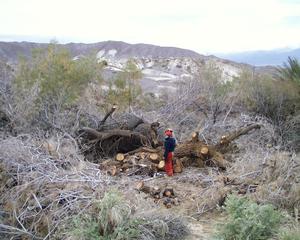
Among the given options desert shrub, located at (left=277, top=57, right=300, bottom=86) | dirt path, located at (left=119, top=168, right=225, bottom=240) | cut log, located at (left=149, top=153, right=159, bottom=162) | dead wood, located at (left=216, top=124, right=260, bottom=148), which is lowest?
dirt path, located at (left=119, top=168, right=225, bottom=240)

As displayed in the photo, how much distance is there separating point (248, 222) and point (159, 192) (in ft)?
8.61

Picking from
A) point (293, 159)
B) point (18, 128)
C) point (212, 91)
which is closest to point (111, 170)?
point (18, 128)

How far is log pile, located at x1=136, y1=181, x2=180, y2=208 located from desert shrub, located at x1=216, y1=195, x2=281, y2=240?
1.93m

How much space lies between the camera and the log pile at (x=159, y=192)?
7668mm

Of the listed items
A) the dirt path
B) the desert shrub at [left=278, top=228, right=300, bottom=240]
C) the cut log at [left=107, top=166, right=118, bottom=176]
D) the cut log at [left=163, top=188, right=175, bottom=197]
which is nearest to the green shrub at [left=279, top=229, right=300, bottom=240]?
the desert shrub at [left=278, top=228, right=300, bottom=240]

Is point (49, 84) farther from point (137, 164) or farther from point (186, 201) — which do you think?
point (186, 201)

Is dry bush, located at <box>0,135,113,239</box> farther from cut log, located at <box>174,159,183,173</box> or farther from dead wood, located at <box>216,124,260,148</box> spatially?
dead wood, located at <box>216,124,260,148</box>

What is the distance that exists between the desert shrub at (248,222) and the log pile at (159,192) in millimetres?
1932

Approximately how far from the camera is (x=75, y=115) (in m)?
11.3

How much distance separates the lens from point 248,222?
213 inches

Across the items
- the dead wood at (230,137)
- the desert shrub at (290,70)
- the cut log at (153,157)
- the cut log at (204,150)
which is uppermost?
the desert shrub at (290,70)

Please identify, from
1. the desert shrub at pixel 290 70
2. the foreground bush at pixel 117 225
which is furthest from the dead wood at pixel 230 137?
the foreground bush at pixel 117 225

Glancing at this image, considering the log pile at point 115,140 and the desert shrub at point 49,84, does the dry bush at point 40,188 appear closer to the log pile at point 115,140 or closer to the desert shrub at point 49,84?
the log pile at point 115,140

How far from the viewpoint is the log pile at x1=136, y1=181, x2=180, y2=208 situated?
767cm
